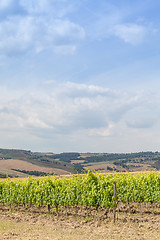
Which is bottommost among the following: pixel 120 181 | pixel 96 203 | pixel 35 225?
pixel 35 225

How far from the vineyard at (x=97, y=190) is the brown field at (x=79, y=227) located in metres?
1.17

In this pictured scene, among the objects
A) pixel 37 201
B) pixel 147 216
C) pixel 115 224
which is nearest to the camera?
pixel 115 224

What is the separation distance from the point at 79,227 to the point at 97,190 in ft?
12.3

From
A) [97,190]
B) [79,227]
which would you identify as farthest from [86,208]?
[79,227]

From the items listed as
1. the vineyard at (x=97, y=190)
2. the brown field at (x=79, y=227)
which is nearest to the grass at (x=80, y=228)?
the brown field at (x=79, y=227)

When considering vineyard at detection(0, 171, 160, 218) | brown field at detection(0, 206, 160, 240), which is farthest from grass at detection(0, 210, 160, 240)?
vineyard at detection(0, 171, 160, 218)

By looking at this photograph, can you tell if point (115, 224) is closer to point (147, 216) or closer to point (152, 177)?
point (147, 216)

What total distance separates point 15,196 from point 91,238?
14257 millimetres

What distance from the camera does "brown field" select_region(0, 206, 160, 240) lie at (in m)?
15.6

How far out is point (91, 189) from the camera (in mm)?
21781

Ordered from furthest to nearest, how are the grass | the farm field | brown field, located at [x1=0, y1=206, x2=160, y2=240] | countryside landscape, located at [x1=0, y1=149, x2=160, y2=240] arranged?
countryside landscape, located at [x1=0, y1=149, x2=160, y2=240], the farm field, brown field, located at [x1=0, y1=206, x2=160, y2=240], the grass

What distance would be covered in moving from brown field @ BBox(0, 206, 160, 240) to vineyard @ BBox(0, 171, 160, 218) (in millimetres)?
1171

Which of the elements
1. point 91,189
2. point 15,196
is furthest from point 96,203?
point 15,196

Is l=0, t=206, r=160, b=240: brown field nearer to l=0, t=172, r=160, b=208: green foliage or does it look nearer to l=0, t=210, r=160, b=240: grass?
l=0, t=210, r=160, b=240: grass
